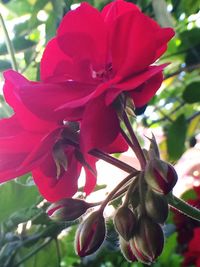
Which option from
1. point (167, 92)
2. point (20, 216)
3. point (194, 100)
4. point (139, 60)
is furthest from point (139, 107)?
point (167, 92)

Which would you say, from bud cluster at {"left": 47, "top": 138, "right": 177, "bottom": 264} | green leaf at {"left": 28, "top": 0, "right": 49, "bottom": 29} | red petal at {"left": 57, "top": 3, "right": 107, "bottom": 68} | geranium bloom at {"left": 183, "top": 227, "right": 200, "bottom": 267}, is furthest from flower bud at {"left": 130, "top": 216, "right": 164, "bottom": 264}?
green leaf at {"left": 28, "top": 0, "right": 49, "bottom": 29}

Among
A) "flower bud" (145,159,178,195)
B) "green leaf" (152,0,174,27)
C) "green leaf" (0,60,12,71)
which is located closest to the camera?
"flower bud" (145,159,178,195)

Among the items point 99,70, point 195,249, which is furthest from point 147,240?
point 195,249

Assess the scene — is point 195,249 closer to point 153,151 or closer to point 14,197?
point 14,197

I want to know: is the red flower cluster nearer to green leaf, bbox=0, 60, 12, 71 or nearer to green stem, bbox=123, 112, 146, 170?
green stem, bbox=123, 112, 146, 170

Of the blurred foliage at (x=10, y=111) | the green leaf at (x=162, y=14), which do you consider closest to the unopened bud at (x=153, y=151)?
the blurred foliage at (x=10, y=111)
